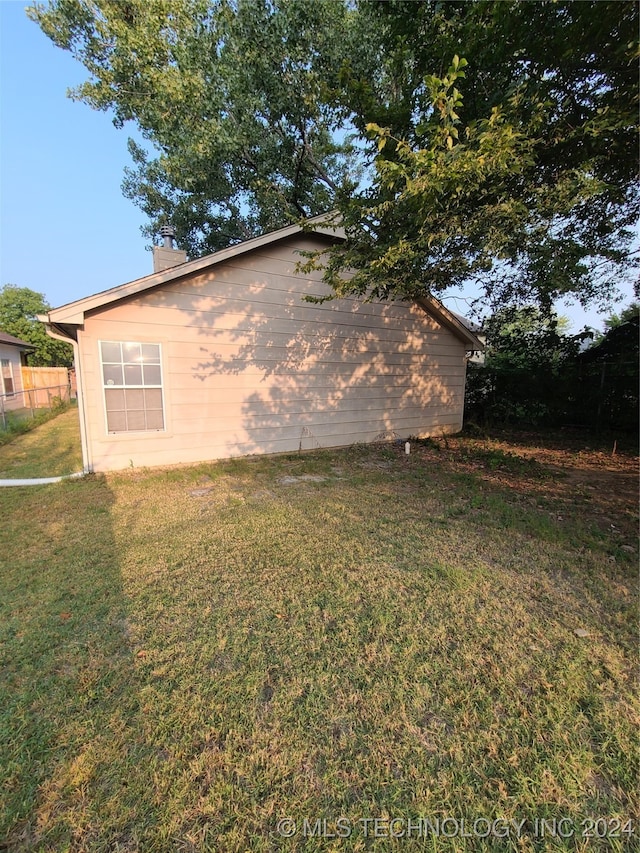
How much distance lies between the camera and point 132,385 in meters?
6.08

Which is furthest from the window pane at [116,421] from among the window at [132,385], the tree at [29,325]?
the tree at [29,325]

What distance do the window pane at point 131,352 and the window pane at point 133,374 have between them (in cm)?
10

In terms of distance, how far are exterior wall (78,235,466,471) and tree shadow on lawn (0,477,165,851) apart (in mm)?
3217

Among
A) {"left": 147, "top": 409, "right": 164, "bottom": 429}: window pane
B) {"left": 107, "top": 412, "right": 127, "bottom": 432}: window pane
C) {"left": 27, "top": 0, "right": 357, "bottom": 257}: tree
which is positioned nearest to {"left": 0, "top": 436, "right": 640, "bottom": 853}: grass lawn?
{"left": 107, "top": 412, "right": 127, "bottom": 432}: window pane

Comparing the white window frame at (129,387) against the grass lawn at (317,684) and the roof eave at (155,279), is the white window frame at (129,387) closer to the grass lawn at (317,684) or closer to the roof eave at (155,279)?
the roof eave at (155,279)

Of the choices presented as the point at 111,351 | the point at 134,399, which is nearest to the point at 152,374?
the point at 134,399

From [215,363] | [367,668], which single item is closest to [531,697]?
[367,668]

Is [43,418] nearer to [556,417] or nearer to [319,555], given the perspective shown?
[319,555]

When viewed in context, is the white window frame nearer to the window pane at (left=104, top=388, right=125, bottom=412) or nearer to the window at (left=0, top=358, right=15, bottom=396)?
the window pane at (left=104, top=388, right=125, bottom=412)

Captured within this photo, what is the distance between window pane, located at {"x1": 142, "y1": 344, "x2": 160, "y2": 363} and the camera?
20.0 ft

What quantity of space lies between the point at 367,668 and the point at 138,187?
16.6 meters

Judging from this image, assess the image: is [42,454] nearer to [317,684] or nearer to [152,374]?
[152,374]

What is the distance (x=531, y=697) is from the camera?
1936mm

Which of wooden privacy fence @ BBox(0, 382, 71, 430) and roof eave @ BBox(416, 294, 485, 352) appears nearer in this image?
roof eave @ BBox(416, 294, 485, 352)
